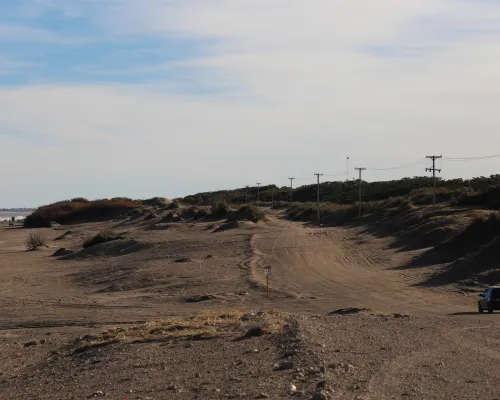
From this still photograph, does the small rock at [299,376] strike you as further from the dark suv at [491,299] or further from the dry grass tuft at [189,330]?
the dark suv at [491,299]

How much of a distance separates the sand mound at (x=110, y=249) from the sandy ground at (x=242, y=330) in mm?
3572

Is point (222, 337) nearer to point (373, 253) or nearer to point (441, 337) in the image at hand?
point (441, 337)

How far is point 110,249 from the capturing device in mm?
58312

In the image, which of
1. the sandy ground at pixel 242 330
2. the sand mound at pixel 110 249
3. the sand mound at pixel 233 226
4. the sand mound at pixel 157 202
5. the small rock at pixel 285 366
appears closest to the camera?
the sandy ground at pixel 242 330

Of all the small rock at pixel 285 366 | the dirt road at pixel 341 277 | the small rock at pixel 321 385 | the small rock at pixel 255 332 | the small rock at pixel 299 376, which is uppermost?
the small rock at pixel 321 385

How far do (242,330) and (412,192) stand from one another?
82825mm

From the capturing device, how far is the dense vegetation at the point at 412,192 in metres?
71.8

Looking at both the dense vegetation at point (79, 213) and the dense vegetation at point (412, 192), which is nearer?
the dense vegetation at point (412, 192)

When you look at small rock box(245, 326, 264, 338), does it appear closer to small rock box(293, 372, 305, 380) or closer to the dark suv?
small rock box(293, 372, 305, 380)

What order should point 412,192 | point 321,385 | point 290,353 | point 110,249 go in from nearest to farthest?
point 321,385 < point 290,353 < point 110,249 < point 412,192

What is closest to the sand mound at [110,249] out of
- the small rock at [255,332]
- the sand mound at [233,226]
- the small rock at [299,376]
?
the sand mound at [233,226]

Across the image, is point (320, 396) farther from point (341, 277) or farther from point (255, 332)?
point (341, 277)

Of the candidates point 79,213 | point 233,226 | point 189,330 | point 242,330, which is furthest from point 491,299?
point 79,213

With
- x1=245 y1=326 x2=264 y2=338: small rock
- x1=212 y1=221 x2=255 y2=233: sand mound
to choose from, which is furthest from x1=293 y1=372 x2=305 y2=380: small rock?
x1=212 y1=221 x2=255 y2=233: sand mound
